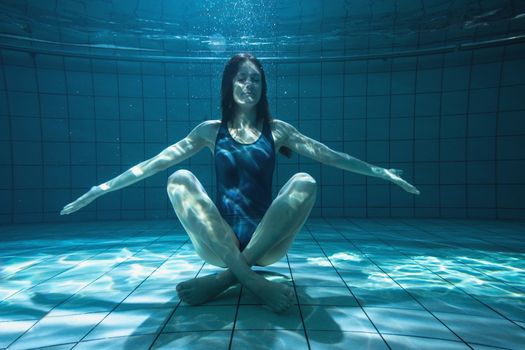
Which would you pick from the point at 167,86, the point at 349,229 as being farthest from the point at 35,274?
the point at 167,86

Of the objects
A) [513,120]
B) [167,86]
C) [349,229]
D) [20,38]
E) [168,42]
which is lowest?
[349,229]

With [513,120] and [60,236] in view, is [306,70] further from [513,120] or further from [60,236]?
[60,236]

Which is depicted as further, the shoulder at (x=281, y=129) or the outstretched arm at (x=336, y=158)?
the shoulder at (x=281, y=129)

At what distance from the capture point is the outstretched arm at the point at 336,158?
7.01ft

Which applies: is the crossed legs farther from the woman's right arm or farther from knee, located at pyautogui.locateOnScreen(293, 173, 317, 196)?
the woman's right arm

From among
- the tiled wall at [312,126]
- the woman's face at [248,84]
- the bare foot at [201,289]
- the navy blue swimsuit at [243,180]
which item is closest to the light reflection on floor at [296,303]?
the bare foot at [201,289]

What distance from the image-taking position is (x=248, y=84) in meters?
2.13

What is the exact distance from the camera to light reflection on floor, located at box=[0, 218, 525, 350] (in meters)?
1.49

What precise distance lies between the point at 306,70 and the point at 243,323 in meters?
5.59

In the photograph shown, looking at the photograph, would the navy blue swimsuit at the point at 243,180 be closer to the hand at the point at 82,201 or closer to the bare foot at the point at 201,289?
the bare foot at the point at 201,289

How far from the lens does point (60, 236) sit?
450 cm

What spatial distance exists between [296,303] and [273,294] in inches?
9.8

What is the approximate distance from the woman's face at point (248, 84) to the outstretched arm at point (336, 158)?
0.30 metres

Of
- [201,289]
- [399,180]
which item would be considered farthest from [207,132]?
[399,180]
